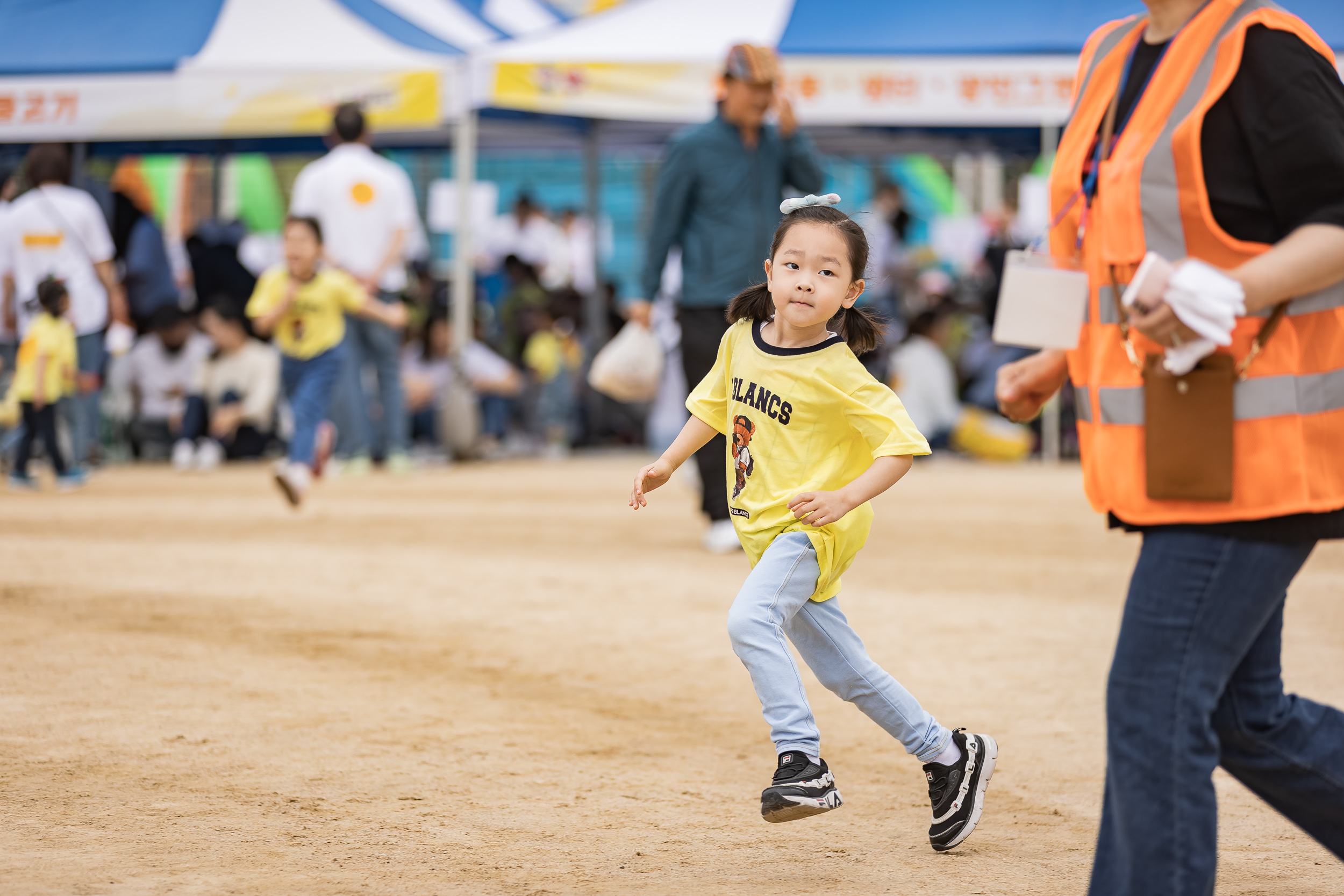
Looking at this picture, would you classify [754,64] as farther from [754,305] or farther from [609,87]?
[609,87]

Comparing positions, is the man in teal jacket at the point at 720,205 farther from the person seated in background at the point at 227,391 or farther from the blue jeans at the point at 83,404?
the person seated in background at the point at 227,391

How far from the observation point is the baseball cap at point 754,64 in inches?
267

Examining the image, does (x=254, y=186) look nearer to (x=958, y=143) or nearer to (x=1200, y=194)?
(x=958, y=143)

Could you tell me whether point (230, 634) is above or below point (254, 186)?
below

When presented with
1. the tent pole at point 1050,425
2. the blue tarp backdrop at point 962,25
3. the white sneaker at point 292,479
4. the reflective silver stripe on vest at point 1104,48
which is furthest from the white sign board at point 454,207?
the reflective silver stripe on vest at point 1104,48

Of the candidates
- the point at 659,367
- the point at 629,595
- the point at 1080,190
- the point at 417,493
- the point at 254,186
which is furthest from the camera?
the point at 254,186

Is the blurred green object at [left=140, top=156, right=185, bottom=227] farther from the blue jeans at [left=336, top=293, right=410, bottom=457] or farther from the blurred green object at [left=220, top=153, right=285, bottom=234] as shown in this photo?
the blue jeans at [left=336, top=293, right=410, bottom=457]

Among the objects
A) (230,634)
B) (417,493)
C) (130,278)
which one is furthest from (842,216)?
(130,278)

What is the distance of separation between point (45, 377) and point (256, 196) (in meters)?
10.4

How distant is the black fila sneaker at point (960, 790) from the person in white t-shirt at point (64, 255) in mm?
8580

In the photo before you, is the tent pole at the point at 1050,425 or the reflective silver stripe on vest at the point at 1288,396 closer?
the reflective silver stripe on vest at the point at 1288,396

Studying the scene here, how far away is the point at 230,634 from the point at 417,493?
4.88 m

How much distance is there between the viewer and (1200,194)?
7.18ft

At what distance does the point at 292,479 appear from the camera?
836 cm
